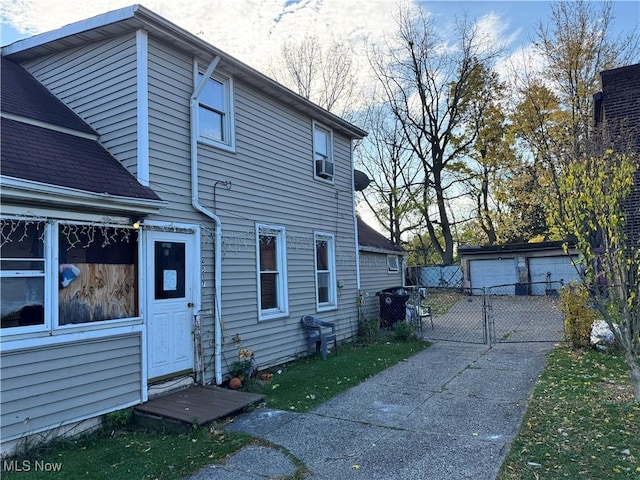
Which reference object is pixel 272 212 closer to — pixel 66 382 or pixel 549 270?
pixel 66 382

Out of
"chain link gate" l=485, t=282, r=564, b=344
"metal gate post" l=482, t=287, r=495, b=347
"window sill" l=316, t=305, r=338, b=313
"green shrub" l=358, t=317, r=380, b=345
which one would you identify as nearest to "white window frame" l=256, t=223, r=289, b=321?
"window sill" l=316, t=305, r=338, b=313

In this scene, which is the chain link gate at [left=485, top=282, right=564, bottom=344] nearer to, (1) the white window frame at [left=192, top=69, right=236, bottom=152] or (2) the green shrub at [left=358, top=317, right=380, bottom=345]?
(2) the green shrub at [left=358, top=317, right=380, bottom=345]

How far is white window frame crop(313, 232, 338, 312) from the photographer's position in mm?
9155

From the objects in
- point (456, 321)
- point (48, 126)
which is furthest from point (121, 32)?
point (456, 321)

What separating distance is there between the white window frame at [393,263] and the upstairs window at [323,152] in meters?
5.06

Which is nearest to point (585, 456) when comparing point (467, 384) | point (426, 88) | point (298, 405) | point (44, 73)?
point (467, 384)

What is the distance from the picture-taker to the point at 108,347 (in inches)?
193

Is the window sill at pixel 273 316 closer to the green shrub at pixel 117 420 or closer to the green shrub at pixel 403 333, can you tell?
the green shrub at pixel 117 420

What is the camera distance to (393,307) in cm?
1138

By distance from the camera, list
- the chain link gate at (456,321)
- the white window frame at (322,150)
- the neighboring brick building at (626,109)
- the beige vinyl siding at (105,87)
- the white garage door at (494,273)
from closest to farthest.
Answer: the beige vinyl siding at (105,87) < the white window frame at (322,150) < the chain link gate at (456,321) < the neighboring brick building at (626,109) < the white garage door at (494,273)

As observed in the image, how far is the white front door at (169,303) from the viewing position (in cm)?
552

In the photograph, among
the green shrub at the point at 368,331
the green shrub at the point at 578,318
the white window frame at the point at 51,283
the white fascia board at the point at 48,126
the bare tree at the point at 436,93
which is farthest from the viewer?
the bare tree at the point at 436,93

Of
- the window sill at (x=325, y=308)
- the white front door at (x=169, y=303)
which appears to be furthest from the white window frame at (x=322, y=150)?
the white front door at (x=169, y=303)

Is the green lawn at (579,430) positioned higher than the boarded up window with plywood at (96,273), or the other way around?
the boarded up window with plywood at (96,273)
